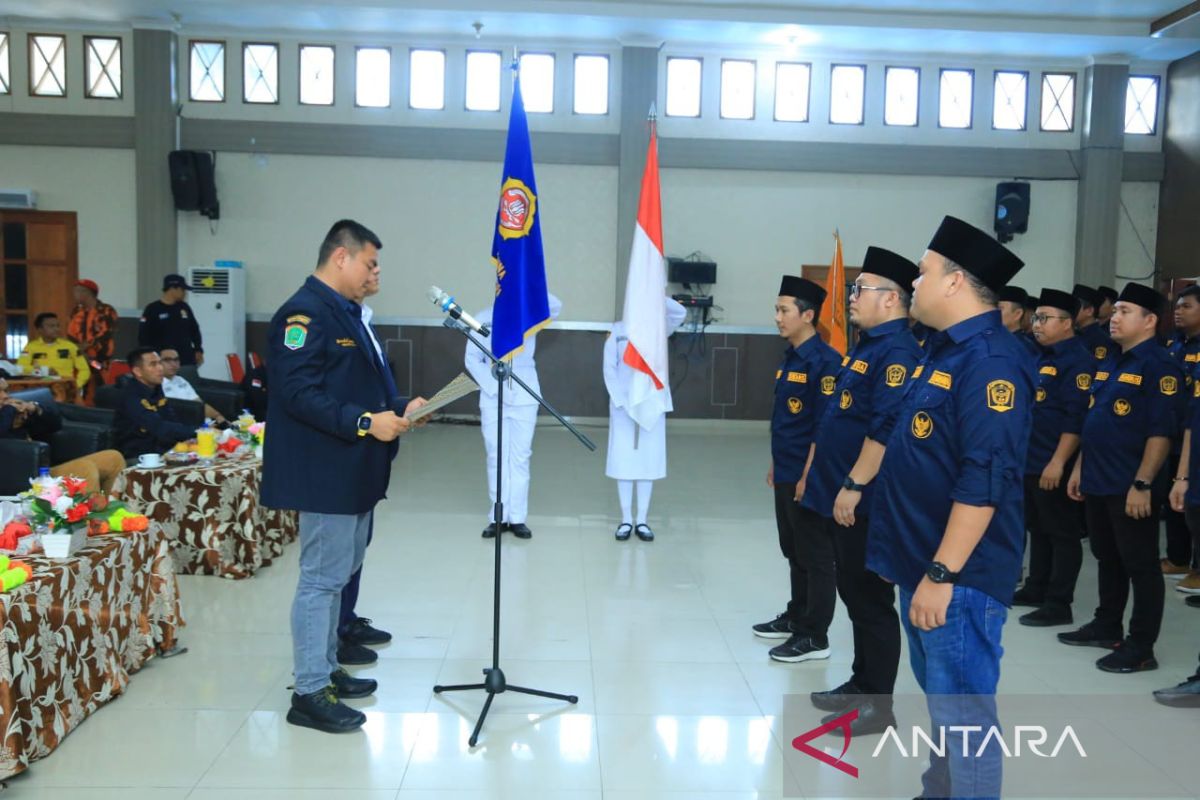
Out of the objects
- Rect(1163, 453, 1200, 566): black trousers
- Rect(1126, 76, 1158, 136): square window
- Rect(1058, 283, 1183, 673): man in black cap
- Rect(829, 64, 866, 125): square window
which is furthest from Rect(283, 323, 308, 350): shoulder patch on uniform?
Rect(1126, 76, 1158, 136): square window

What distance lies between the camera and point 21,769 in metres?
2.81

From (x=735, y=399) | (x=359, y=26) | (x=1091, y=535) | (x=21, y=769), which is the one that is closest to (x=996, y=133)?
(x=735, y=399)

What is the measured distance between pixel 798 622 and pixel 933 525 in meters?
2.04

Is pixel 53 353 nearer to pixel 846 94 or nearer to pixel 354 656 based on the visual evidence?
pixel 354 656

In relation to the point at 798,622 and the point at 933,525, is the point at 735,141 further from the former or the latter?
the point at 933,525

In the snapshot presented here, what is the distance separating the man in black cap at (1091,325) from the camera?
5.49 m

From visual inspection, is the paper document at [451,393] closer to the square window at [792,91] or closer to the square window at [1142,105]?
the square window at [792,91]

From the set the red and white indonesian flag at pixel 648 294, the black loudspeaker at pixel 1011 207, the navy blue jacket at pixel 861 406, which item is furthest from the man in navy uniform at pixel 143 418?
the black loudspeaker at pixel 1011 207

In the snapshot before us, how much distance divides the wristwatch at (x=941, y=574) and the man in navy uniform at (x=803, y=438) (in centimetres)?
163

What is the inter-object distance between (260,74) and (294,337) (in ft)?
32.1

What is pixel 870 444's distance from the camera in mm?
3115

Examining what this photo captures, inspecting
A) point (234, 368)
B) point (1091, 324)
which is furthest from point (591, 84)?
point (1091, 324)

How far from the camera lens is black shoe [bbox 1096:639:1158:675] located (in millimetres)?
3932

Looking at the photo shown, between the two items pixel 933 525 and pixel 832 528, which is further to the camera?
pixel 832 528
